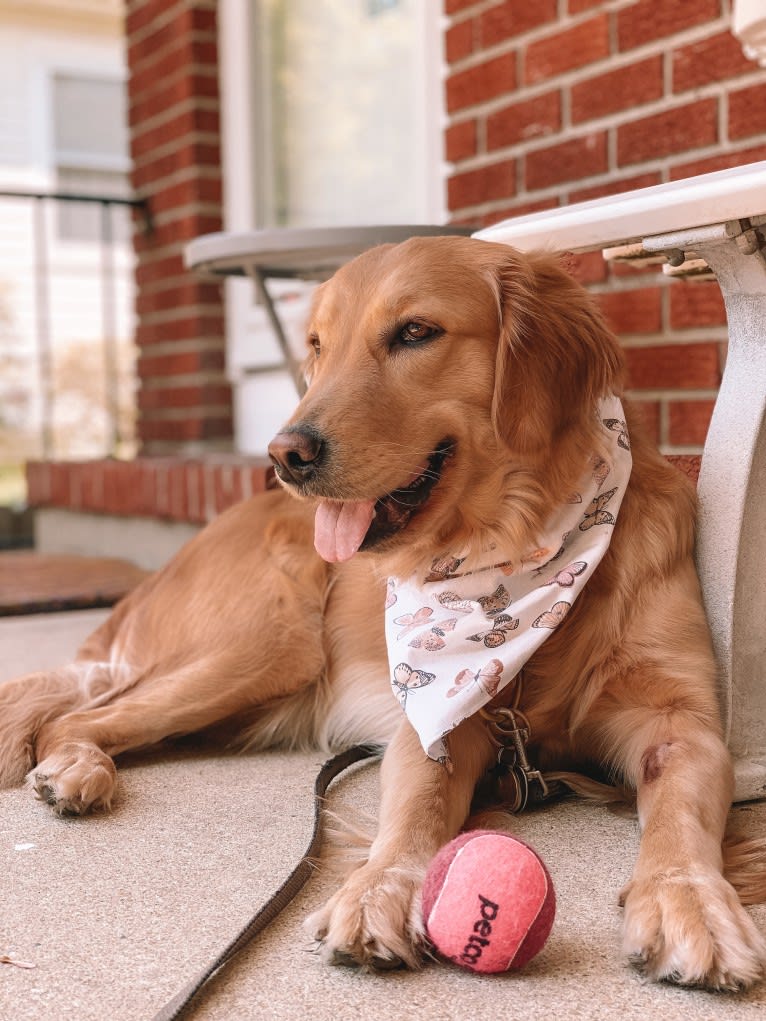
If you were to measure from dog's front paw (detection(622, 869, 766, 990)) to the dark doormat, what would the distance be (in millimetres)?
3267

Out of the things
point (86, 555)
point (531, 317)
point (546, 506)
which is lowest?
point (86, 555)

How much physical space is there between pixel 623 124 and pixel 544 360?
141 centimetres

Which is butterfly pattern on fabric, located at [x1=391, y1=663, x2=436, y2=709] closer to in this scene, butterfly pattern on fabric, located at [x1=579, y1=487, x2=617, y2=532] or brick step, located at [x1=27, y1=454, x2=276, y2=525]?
butterfly pattern on fabric, located at [x1=579, y1=487, x2=617, y2=532]

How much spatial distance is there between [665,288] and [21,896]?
2153 mm

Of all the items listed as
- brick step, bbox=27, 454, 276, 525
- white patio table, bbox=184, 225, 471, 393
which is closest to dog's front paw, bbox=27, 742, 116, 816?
white patio table, bbox=184, 225, 471, 393

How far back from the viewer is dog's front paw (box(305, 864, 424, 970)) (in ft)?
4.50

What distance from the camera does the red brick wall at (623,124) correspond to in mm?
2793

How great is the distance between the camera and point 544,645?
199cm

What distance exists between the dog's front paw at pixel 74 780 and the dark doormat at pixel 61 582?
2.27 metres

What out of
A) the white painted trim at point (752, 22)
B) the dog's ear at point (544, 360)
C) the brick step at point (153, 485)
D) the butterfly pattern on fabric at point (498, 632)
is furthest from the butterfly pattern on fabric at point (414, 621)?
the brick step at point (153, 485)

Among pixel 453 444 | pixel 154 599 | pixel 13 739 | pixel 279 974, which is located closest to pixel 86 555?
pixel 154 599

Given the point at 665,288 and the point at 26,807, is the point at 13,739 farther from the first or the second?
the point at 665,288

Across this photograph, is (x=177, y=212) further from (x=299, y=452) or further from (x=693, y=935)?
(x=693, y=935)

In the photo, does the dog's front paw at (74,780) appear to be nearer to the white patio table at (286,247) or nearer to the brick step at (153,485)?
the white patio table at (286,247)
